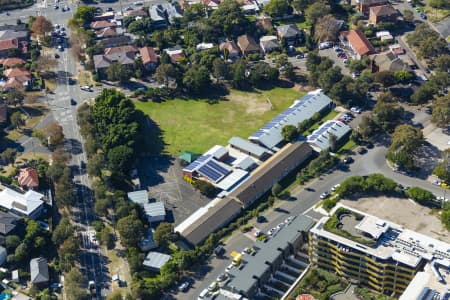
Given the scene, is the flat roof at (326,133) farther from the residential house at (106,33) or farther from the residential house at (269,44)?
the residential house at (106,33)

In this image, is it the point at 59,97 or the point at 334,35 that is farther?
the point at 334,35

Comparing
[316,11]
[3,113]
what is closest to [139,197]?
[3,113]

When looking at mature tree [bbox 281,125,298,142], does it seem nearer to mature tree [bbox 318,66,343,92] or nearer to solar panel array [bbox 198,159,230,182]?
solar panel array [bbox 198,159,230,182]

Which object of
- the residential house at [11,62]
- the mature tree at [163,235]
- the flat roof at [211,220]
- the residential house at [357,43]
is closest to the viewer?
the mature tree at [163,235]

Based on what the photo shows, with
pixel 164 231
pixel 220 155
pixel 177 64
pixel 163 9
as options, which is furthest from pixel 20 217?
pixel 163 9

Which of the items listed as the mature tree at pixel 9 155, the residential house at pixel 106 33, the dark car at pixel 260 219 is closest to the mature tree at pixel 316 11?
the residential house at pixel 106 33

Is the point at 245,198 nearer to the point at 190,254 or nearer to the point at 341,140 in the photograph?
the point at 190,254
